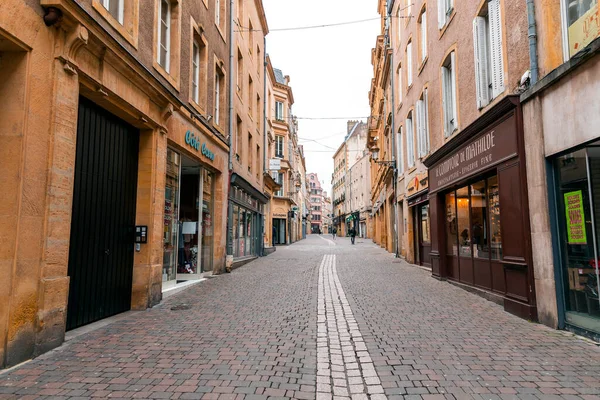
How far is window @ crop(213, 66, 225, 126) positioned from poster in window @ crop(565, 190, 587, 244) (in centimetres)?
1004

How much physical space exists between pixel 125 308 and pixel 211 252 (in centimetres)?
537

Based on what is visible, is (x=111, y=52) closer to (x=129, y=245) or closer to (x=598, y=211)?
(x=129, y=245)

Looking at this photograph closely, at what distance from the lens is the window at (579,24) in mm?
5184

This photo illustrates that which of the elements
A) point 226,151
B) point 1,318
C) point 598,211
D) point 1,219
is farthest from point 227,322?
point 226,151

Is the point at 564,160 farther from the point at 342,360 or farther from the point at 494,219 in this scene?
the point at 342,360

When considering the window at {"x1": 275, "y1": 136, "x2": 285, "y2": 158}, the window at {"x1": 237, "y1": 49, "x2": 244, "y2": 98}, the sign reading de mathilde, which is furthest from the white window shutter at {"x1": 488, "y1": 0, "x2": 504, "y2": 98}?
the window at {"x1": 275, "y1": 136, "x2": 285, "y2": 158}

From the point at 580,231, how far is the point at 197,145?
27.8 feet

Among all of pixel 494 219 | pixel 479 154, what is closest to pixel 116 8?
pixel 479 154

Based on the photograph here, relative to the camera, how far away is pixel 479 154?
8164 mm

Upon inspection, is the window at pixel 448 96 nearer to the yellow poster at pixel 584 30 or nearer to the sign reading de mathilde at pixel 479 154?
the sign reading de mathilde at pixel 479 154

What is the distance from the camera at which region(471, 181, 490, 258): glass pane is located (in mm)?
8484

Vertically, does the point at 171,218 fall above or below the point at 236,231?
above

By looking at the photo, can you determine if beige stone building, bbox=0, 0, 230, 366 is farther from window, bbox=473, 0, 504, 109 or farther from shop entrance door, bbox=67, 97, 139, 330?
window, bbox=473, 0, 504, 109

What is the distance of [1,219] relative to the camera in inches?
165
